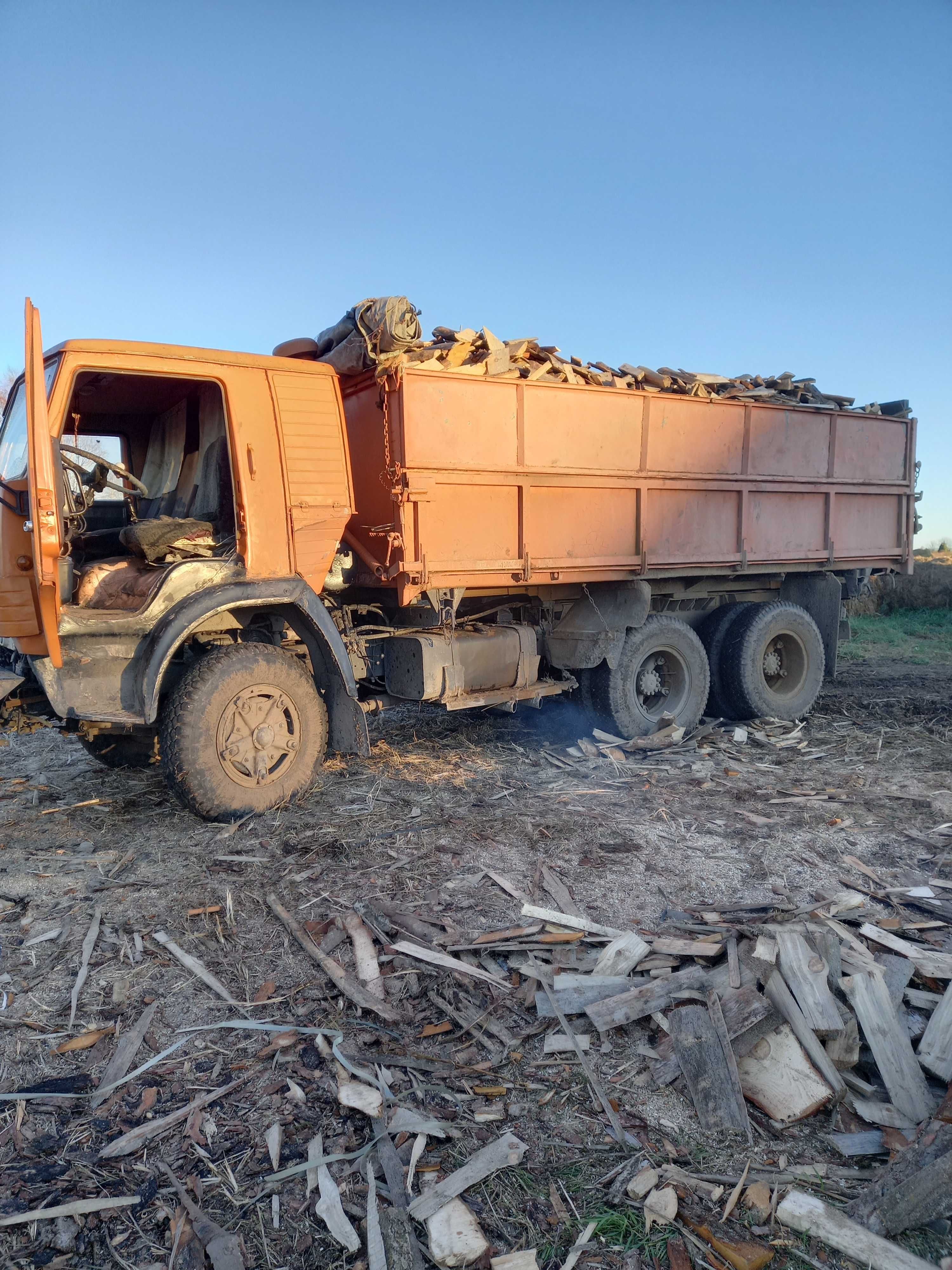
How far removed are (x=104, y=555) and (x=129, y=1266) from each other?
457 cm

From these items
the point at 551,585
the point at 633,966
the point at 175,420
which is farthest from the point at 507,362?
the point at 633,966

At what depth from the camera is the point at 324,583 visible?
5.96m

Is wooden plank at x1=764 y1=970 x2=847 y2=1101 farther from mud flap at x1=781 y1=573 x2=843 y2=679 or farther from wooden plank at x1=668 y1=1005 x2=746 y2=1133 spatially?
mud flap at x1=781 y1=573 x2=843 y2=679

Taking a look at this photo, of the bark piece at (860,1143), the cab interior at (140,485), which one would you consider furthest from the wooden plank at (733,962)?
the cab interior at (140,485)

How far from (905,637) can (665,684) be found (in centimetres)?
969

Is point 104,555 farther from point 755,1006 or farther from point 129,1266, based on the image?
point 755,1006

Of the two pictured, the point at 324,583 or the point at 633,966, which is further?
the point at 324,583

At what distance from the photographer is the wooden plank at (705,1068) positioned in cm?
266

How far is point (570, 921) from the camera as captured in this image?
12.9ft

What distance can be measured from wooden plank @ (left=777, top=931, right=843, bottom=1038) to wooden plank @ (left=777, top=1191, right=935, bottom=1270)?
2.25 ft

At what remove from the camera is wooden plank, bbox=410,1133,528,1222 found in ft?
7.63

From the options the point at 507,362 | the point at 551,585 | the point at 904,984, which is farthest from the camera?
the point at 551,585

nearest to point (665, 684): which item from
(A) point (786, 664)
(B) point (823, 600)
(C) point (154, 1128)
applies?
(A) point (786, 664)

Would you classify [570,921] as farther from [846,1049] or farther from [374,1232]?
[374,1232]
